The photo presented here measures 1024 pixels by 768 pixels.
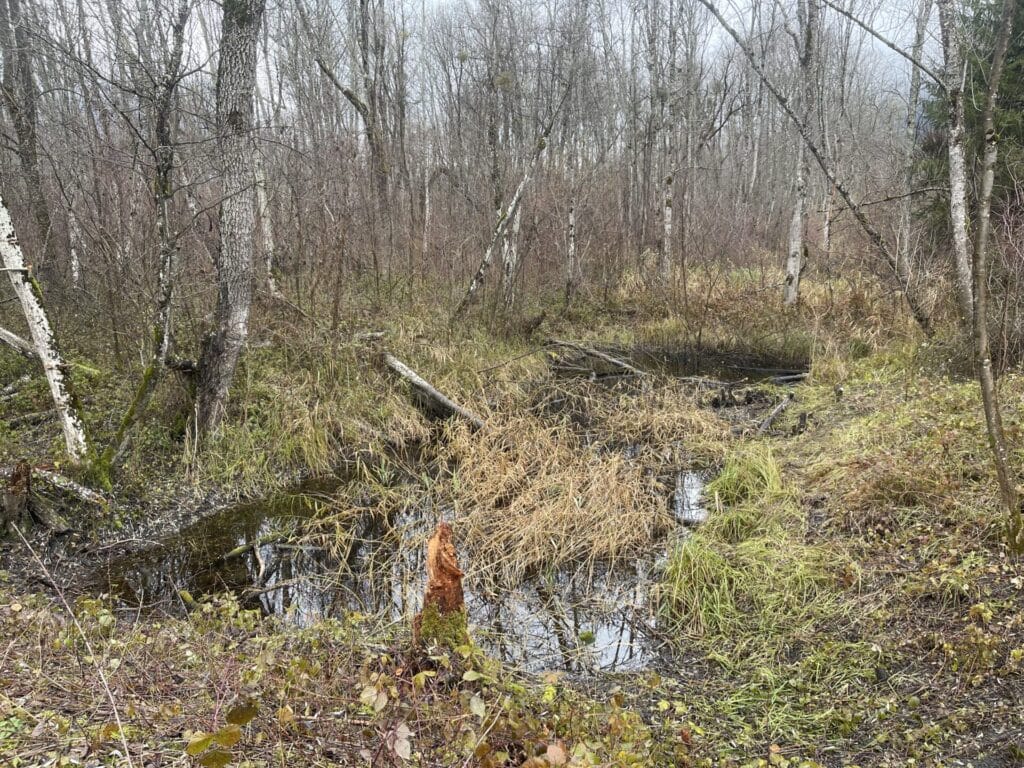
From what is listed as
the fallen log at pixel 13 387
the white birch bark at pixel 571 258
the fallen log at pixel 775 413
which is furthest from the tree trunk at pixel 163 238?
the white birch bark at pixel 571 258

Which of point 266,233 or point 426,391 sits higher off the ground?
point 266,233

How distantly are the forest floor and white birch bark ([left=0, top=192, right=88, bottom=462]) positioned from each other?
1.76 ft

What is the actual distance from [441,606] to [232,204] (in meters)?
4.60

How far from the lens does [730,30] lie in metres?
6.48

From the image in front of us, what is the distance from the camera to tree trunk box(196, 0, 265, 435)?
18.8ft

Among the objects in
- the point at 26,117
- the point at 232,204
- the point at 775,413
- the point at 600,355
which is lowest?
the point at 775,413

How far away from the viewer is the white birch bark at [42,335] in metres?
4.48

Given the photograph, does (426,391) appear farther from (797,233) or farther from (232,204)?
(797,233)

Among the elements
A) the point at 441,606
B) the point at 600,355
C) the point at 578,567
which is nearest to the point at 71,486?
the point at 441,606

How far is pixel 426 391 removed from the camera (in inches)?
318

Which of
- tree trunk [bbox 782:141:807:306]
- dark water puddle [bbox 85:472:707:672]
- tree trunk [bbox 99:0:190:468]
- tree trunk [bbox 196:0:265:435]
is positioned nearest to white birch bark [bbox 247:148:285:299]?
tree trunk [bbox 196:0:265:435]

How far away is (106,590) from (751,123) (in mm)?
24916

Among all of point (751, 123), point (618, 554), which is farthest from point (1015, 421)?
point (751, 123)

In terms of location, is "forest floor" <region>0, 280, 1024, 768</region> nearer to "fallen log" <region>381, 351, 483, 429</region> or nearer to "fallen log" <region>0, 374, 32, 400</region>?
Result: "fallen log" <region>0, 374, 32, 400</region>
